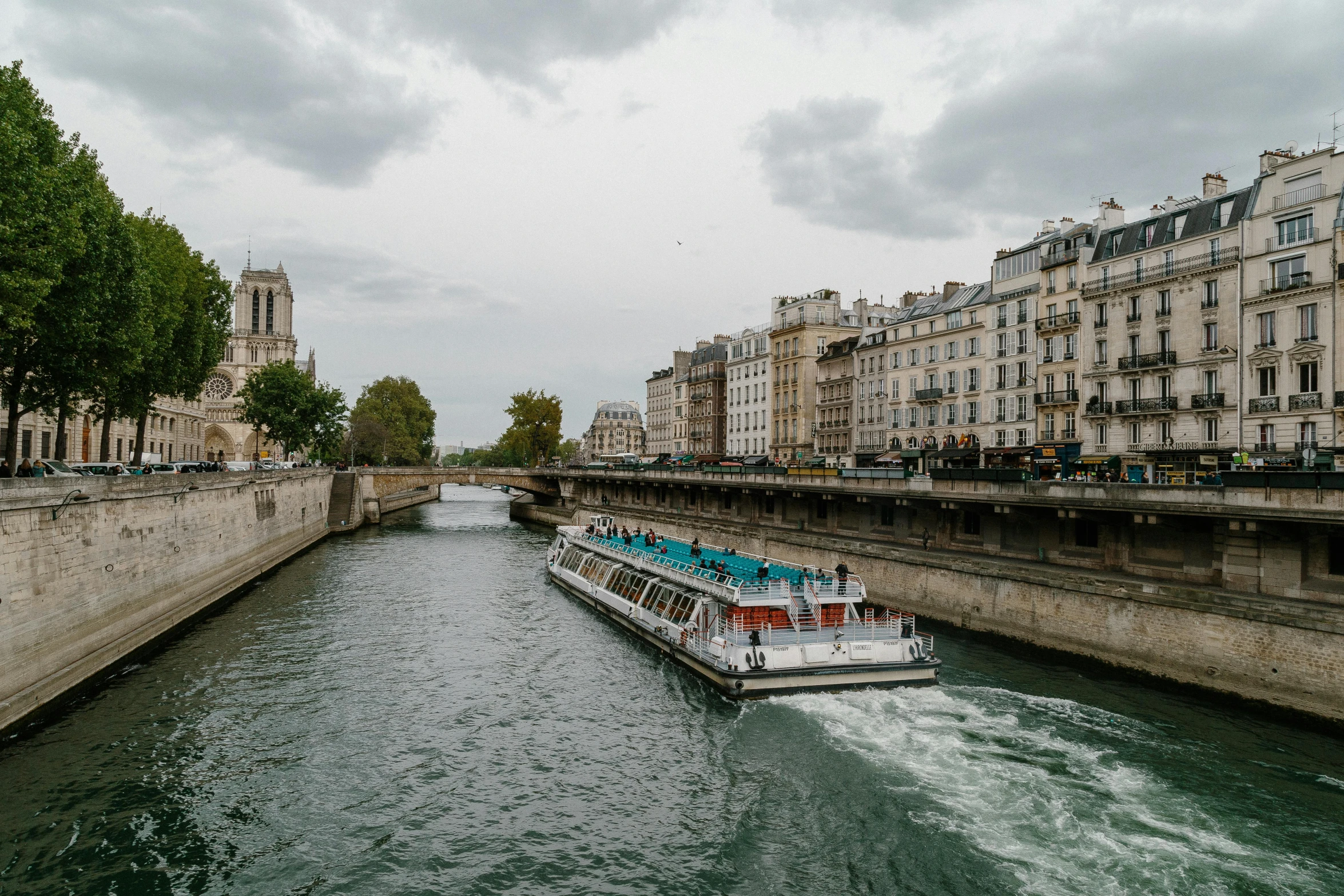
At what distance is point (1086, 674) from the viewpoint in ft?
80.4

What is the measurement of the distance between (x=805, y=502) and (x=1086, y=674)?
24.2m

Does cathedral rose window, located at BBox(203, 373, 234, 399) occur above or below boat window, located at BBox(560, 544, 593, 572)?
above

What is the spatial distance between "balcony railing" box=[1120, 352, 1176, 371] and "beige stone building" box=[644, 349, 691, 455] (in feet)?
239

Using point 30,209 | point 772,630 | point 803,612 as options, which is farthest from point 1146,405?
point 30,209

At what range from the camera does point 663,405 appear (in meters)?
127

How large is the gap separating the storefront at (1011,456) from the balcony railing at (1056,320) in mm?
7531

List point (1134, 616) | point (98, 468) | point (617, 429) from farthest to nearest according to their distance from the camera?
point (617, 429)
point (98, 468)
point (1134, 616)

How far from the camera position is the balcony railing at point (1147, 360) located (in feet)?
135

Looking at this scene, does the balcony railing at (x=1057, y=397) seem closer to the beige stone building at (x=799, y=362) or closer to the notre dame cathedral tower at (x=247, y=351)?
the beige stone building at (x=799, y=362)

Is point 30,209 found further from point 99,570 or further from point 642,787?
point 642,787

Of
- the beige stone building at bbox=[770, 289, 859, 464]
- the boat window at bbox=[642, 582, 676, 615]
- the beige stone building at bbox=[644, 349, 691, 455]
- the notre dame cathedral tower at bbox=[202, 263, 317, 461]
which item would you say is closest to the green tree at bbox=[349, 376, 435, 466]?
the notre dame cathedral tower at bbox=[202, 263, 317, 461]

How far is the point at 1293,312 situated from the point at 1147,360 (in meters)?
7.58

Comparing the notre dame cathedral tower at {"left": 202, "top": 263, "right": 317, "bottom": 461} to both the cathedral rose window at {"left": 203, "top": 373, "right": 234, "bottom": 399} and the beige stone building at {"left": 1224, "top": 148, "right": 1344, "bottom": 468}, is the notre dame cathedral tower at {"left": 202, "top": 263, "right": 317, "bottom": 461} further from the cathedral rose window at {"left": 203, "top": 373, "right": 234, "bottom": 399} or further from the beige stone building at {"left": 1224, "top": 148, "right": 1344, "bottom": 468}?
the beige stone building at {"left": 1224, "top": 148, "right": 1344, "bottom": 468}

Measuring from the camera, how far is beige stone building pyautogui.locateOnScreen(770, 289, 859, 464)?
78188mm
